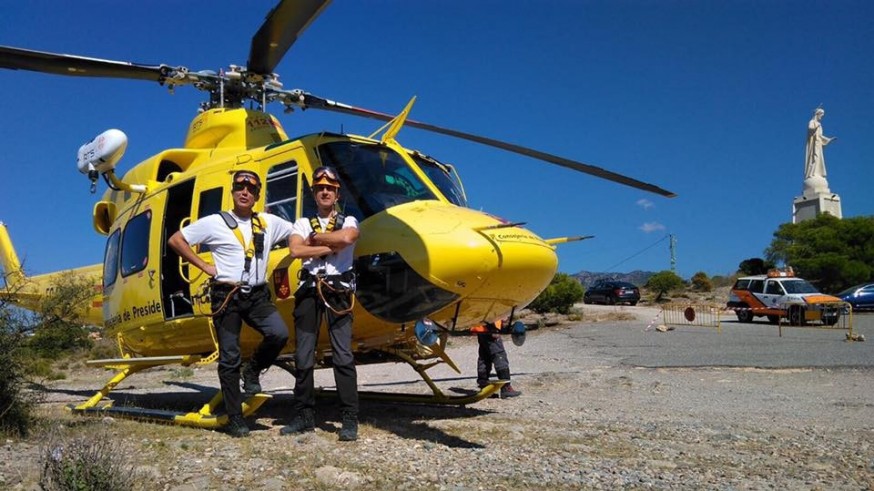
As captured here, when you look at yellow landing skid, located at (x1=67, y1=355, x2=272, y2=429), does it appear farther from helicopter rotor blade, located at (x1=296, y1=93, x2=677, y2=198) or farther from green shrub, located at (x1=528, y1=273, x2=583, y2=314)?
green shrub, located at (x1=528, y1=273, x2=583, y2=314)

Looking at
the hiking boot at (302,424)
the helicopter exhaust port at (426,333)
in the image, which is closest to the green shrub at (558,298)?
the hiking boot at (302,424)

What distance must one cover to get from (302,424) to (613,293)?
Result: 39.7 m

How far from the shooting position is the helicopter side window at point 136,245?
Result: 732 centimetres

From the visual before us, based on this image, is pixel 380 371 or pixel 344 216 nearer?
pixel 344 216

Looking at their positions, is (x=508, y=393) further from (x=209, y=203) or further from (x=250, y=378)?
(x=209, y=203)

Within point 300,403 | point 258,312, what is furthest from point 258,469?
point 258,312

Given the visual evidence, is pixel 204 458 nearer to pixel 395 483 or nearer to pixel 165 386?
pixel 395 483

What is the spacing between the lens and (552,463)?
445 centimetres

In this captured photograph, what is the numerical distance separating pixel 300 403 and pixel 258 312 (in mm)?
869

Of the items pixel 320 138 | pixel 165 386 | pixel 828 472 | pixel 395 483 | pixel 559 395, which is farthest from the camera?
pixel 165 386

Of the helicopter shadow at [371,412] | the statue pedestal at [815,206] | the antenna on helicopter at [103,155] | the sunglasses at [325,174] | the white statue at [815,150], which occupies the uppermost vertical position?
the white statue at [815,150]

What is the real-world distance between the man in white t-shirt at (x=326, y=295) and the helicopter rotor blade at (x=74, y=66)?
334 cm

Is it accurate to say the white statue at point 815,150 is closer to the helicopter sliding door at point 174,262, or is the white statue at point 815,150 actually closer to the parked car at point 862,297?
the parked car at point 862,297

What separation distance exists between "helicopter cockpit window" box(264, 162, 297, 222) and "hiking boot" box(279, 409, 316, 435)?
1850 mm
